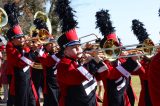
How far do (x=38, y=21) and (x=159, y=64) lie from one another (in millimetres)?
5998

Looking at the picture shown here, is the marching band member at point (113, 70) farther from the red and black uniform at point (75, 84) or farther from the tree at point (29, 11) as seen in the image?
the tree at point (29, 11)

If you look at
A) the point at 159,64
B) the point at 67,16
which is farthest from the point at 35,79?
the point at 159,64

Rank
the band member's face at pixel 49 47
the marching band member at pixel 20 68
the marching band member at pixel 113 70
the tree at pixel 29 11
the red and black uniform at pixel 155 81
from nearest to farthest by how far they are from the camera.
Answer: the red and black uniform at pixel 155 81 → the marching band member at pixel 113 70 → the marching band member at pixel 20 68 → the band member's face at pixel 49 47 → the tree at pixel 29 11

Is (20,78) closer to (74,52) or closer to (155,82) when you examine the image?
(74,52)

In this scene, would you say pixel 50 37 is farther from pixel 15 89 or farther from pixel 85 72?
pixel 85 72

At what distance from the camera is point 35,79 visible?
31.1 ft

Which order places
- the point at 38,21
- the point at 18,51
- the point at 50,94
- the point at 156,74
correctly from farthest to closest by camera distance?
the point at 38,21 < the point at 50,94 < the point at 18,51 < the point at 156,74

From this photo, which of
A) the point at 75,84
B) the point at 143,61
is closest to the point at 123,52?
the point at 143,61

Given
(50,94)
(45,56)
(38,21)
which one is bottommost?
(50,94)

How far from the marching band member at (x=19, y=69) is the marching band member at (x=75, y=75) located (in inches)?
75.5

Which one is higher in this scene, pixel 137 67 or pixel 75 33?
pixel 75 33

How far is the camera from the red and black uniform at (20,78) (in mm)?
7391

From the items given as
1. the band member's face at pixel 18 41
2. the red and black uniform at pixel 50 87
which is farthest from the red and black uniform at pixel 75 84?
the red and black uniform at pixel 50 87

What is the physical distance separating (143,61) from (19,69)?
7.38ft
